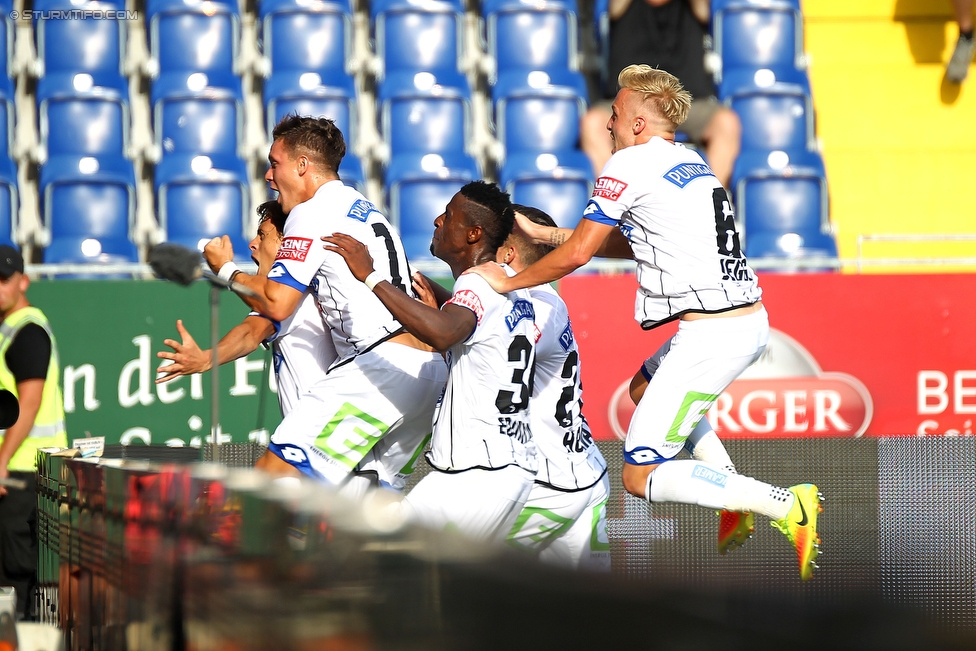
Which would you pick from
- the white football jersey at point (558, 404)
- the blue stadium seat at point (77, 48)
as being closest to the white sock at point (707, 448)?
the white football jersey at point (558, 404)

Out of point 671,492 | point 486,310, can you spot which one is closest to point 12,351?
point 486,310

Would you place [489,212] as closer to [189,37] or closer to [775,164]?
[775,164]

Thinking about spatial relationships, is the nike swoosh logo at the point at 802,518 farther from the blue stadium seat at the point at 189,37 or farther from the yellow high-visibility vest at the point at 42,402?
the blue stadium seat at the point at 189,37

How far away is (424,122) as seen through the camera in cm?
1145

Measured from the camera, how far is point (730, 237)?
4.95 meters

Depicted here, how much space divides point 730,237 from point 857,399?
4.50 meters

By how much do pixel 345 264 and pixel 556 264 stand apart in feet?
3.09

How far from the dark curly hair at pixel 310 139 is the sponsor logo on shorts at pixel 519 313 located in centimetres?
114

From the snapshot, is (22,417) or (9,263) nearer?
(22,417)

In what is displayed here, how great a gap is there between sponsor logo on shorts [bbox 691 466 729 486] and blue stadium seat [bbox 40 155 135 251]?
23.6 ft

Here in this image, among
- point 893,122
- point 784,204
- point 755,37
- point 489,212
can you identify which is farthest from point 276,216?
point 893,122

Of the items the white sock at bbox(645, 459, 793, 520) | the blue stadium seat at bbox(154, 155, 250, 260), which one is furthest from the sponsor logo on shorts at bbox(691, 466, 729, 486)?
the blue stadium seat at bbox(154, 155, 250, 260)

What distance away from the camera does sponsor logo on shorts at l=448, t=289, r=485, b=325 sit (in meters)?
4.34

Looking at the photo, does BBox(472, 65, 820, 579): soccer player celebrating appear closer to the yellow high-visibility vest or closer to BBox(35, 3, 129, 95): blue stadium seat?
the yellow high-visibility vest
